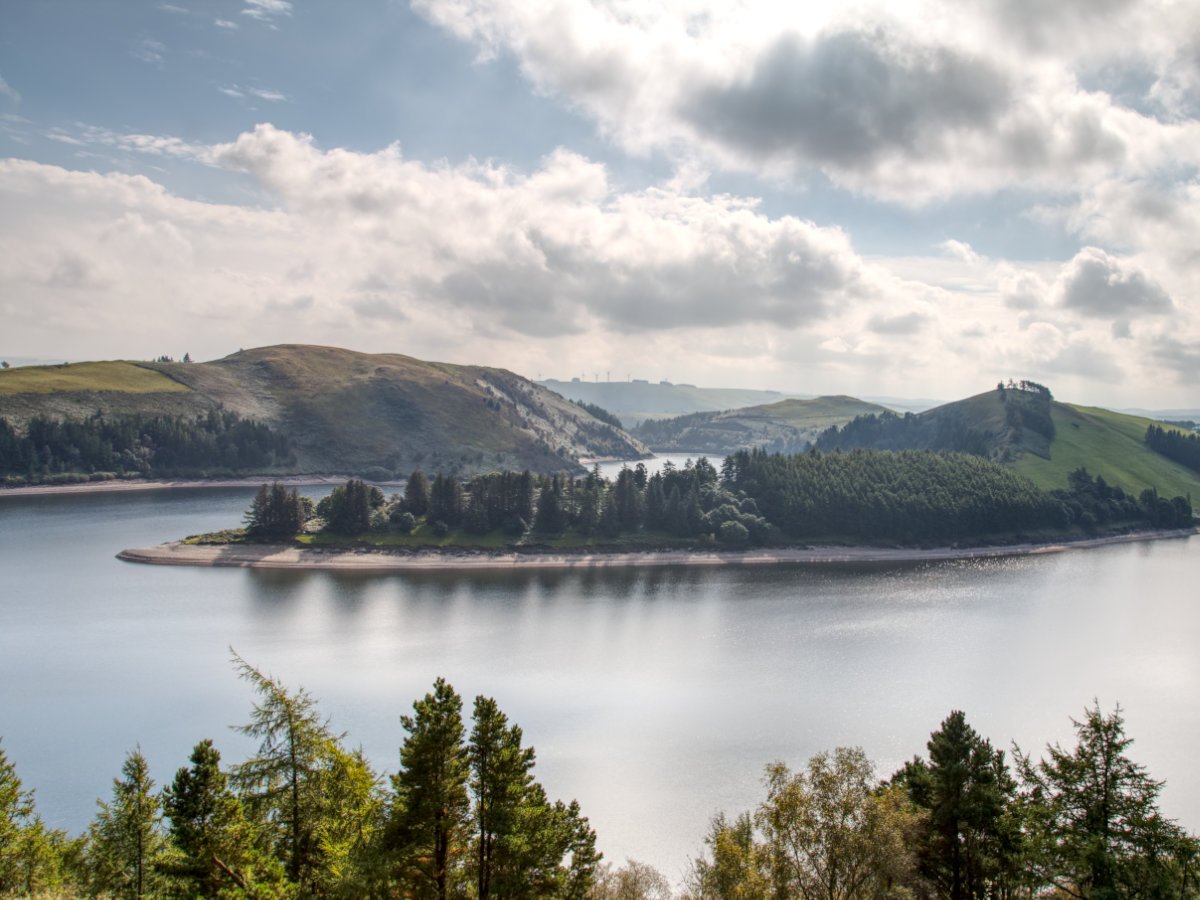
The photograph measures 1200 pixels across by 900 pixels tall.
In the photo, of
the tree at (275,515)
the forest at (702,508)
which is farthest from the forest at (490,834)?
the tree at (275,515)

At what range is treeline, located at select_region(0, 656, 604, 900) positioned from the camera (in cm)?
2381

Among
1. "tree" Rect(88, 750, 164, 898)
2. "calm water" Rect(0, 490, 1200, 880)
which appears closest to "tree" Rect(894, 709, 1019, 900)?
"calm water" Rect(0, 490, 1200, 880)

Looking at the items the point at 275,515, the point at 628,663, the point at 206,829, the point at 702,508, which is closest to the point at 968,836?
the point at 206,829

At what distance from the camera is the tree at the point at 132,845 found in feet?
84.7

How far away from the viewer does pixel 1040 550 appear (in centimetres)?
16250

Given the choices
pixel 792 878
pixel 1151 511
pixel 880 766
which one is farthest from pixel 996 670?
pixel 1151 511

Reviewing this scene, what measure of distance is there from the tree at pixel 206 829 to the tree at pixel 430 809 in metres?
4.30

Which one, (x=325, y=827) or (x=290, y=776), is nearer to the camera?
(x=290, y=776)

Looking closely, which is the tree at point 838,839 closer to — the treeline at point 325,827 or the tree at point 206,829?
the treeline at point 325,827

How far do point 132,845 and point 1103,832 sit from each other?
28.7 m

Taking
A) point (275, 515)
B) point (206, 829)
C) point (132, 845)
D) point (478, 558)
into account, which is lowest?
point (478, 558)

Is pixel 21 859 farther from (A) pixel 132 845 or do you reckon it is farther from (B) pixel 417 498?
(B) pixel 417 498

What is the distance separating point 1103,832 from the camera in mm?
23844

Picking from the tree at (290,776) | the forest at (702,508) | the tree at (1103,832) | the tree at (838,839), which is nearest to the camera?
the tree at (1103,832)
